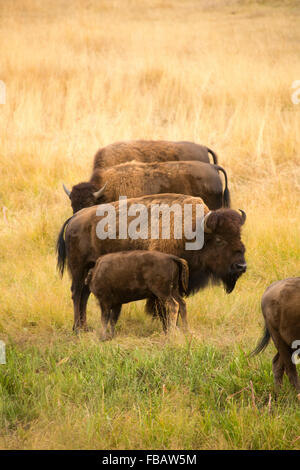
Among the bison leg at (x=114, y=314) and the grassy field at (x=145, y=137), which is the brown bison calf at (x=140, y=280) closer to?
the bison leg at (x=114, y=314)

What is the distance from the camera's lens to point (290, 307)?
377 centimetres

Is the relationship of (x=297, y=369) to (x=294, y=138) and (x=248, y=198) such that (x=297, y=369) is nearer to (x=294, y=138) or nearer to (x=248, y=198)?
(x=248, y=198)

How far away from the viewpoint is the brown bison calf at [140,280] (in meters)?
4.83

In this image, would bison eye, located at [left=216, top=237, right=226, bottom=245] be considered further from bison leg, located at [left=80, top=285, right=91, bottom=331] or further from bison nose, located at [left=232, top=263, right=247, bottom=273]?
bison leg, located at [left=80, top=285, right=91, bottom=331]

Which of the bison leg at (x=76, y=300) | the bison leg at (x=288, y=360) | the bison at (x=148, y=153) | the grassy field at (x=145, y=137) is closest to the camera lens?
the grassy field at (x=145, y=137)

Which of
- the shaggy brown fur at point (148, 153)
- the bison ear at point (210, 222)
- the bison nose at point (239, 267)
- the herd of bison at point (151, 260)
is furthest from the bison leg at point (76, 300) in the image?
the shaggy brown fur at point (148, 153)

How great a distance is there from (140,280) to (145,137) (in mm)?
6709

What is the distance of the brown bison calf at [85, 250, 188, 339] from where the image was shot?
483 cm

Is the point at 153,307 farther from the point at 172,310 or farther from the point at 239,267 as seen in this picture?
the point at 239,267

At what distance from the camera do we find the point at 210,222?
506cm

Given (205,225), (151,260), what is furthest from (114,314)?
(205,225)

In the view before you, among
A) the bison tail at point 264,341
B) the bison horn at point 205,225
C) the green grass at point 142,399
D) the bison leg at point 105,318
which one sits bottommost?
the green grass at point 142,399

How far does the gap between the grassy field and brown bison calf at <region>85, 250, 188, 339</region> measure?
0.92 feet
